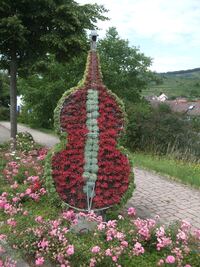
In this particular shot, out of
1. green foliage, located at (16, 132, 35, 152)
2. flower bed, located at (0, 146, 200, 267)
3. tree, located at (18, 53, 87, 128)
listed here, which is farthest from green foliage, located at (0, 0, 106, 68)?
flower bed, located at (0, 146, 200, 267)

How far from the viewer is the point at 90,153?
5609mm

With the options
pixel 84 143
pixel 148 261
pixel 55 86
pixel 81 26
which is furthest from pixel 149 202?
pixel 55 86

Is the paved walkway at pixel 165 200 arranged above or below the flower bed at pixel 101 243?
below

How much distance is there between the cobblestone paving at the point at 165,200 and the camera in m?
6.56

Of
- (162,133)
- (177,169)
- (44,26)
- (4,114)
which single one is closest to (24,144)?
(44,26)

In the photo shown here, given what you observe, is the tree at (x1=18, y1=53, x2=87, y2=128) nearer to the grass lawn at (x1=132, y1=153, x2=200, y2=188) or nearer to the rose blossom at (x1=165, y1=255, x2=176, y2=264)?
the grass lawn at (x1=132, y1=153, x2=200, y2=188)

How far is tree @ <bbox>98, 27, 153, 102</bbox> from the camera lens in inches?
757

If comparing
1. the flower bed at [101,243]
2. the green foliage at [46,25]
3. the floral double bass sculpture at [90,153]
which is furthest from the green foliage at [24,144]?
the flower bed at [101,243]

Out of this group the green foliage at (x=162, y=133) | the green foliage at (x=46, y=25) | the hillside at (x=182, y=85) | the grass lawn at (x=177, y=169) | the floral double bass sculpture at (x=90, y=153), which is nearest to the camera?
the floral double bass sculpture at (x=90, y=153)

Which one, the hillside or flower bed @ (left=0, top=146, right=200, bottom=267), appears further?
the hillside

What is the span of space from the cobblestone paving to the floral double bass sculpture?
1189 mm

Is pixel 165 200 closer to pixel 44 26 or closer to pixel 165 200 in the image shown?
pixel 165 200

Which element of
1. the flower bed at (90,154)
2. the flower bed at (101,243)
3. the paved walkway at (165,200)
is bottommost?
the paved walkway at (165,200)

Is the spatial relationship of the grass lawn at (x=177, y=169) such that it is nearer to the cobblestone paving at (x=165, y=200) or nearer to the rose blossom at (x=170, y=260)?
the cobblestone paving at (x=165, y=200)
